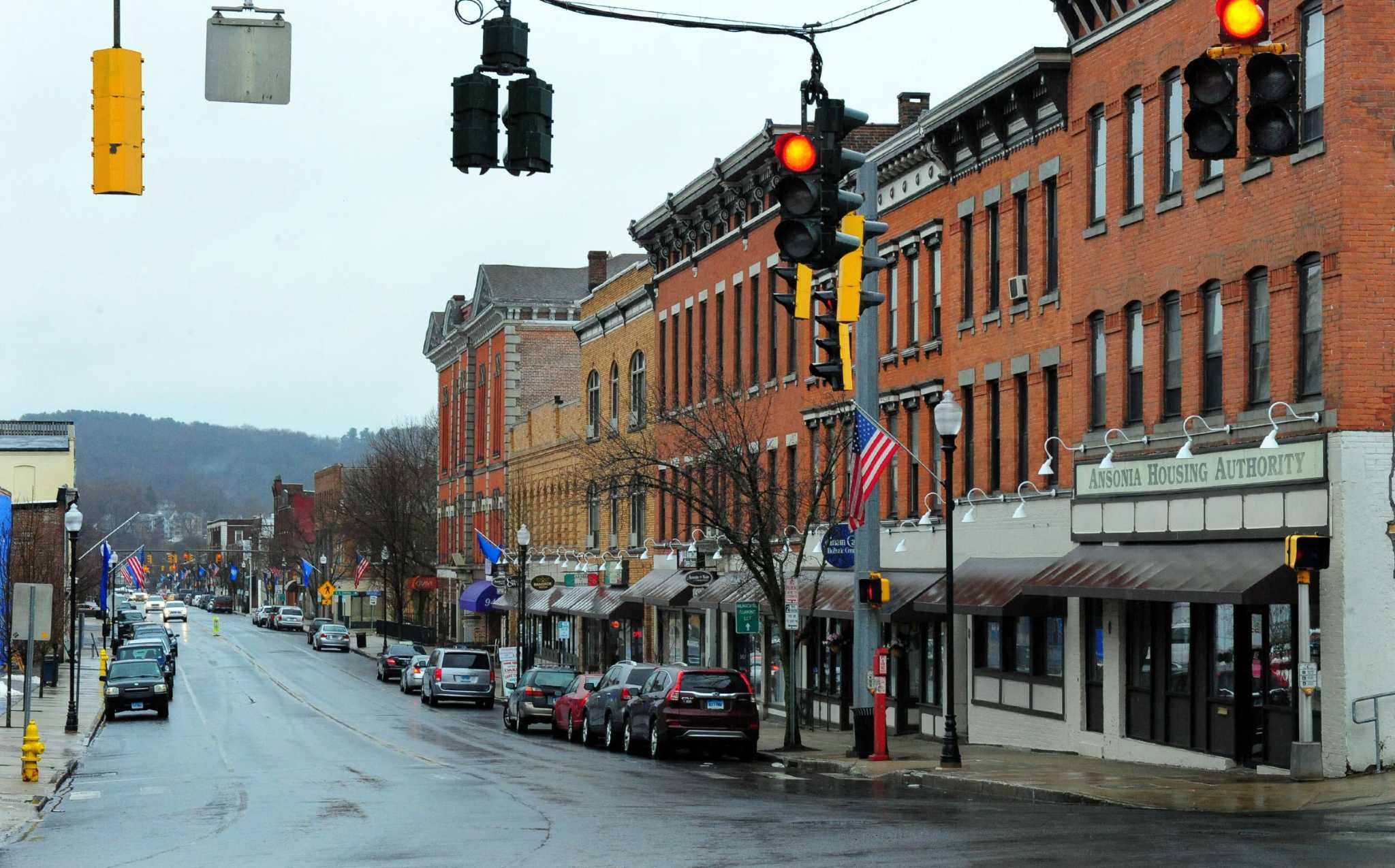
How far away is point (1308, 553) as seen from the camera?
21734mm

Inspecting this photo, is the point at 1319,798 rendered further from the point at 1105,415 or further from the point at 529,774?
the point at 529,774

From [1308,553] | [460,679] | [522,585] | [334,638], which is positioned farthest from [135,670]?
[334,638]

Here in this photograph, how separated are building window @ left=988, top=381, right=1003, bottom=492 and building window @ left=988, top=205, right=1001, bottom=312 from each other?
5.05 ft

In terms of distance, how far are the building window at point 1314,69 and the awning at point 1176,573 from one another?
534cm

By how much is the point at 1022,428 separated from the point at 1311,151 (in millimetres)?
10291

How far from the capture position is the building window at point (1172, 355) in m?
27.4

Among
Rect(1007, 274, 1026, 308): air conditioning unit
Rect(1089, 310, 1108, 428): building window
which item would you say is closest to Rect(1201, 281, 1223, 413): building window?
Rect(1089, 310, 1108, 428): building window

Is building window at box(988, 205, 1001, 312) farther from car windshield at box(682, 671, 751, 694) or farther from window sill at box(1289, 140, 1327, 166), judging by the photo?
window sill at box(1289, 140, 1327, 166)

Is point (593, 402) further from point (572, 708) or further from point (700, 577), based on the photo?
point (572, 708)

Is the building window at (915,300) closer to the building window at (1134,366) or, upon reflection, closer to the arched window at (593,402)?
the building window at (1134,366)

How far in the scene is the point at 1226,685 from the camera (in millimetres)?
25641

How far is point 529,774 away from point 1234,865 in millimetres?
15439

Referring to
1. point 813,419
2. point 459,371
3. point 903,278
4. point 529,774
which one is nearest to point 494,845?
point 529,774

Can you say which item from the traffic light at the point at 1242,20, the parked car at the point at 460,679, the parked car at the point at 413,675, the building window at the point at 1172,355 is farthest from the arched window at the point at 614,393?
the traffic light at the point at 1242,20
